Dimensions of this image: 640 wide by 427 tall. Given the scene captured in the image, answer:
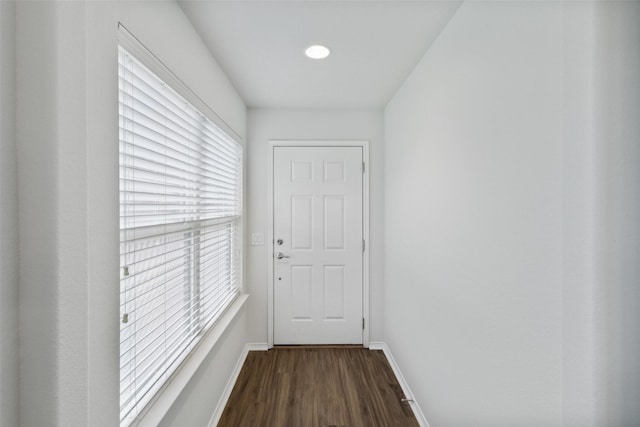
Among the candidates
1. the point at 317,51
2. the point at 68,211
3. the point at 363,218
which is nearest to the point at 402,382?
the point at 363,218

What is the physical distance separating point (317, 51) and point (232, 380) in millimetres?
2461

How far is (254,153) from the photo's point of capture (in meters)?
2.72

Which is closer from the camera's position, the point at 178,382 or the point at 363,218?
the point at 178,382

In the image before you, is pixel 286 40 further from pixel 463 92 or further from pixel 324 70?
pixel 463 92

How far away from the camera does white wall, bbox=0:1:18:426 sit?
0.62m

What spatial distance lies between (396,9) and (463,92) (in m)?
0.52

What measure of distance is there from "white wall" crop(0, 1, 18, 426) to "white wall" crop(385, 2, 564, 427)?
1412 mm

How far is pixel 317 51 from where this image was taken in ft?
5.58

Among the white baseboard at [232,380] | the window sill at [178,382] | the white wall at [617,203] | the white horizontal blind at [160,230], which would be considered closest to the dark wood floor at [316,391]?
the white baseboard at [232,380]

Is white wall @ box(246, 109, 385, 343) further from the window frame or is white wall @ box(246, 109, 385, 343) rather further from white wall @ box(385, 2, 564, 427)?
white wall @ box(385, 2, 564, 427)

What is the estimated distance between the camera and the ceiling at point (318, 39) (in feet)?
4.40

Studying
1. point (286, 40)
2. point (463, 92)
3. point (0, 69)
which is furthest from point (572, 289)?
point (286, 40)

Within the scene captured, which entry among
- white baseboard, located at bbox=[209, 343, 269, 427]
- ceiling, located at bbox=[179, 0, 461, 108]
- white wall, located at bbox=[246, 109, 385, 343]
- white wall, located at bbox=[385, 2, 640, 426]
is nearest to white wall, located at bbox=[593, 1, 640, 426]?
white wall, located at bbox=[385, 2, 640, 426]

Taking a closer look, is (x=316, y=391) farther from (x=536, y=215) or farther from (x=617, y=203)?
(x=617, y=203)
